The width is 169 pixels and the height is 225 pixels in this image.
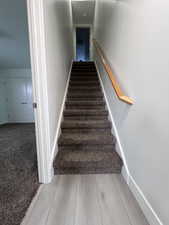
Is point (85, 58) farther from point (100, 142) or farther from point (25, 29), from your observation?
point (100, 142)

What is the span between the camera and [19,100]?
566 cm

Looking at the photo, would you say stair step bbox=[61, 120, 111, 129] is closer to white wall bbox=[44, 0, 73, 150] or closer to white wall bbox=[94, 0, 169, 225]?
white wall bbox=[44, 0, 73, 150]

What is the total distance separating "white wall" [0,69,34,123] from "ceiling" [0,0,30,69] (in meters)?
0.52

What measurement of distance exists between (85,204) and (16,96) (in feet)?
17.0

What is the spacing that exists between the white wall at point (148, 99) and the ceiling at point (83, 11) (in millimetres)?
3723

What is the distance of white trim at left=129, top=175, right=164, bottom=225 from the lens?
1143mm

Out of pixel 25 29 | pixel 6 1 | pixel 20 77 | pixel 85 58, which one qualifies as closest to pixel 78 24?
pixel 85 58

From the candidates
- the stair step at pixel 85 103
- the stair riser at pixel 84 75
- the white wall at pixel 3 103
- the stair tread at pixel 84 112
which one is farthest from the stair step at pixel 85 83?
the white wall at pixel 3 103

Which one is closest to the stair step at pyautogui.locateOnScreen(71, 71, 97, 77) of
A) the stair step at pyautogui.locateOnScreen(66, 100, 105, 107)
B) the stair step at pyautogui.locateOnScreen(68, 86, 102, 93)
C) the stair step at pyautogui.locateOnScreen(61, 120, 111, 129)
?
the stair step at pyautogui.locateOnScreen(68, 86, 102, 93)

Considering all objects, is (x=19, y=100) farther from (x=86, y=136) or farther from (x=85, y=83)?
(x=86, y=136)

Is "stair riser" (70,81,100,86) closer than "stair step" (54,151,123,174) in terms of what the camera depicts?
No

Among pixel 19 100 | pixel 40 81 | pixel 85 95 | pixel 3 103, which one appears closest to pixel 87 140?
pixel 40 81

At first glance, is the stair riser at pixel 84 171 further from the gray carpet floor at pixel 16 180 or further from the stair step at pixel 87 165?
the gray carpet floor at pixel 16 180

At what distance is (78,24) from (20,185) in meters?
6.87
